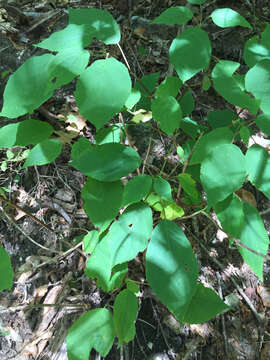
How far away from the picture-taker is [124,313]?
3.09ft

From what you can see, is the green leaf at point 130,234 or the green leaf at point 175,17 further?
the green leaf at point 175,17

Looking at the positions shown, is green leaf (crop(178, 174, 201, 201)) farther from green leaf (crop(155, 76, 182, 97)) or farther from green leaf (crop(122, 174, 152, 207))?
green leaf (crop(155, 76, 182, 97))

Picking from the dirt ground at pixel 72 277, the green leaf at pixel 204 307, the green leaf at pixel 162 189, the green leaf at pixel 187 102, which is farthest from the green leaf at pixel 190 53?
the green leaf at pixel 204 307

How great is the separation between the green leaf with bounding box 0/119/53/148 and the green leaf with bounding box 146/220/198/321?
565mm

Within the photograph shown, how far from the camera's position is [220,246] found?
1563 mm

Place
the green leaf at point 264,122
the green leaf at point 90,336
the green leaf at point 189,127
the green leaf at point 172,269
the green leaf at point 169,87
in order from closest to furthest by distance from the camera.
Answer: the green leaf at point 172,269 → the green leaf at point 264,122 → the green leaf at point 90,336 → the green leaf at point 169,87 → the green leaf at point 189,127

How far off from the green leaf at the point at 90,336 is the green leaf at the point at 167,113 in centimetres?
72

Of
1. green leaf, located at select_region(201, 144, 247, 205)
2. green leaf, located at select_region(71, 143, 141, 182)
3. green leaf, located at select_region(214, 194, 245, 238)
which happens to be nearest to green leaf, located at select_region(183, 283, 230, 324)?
green leaf, located at select_region(214, 194, 245, 238)

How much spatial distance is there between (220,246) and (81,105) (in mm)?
1225

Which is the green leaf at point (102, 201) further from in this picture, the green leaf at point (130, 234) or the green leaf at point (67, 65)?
the green leaf at point (67, 65)

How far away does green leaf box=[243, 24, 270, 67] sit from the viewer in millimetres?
975

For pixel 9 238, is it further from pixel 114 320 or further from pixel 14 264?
pixel 114 320

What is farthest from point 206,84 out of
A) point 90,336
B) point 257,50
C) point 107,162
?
point 90,336

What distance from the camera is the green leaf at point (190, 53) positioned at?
2.65 feet
